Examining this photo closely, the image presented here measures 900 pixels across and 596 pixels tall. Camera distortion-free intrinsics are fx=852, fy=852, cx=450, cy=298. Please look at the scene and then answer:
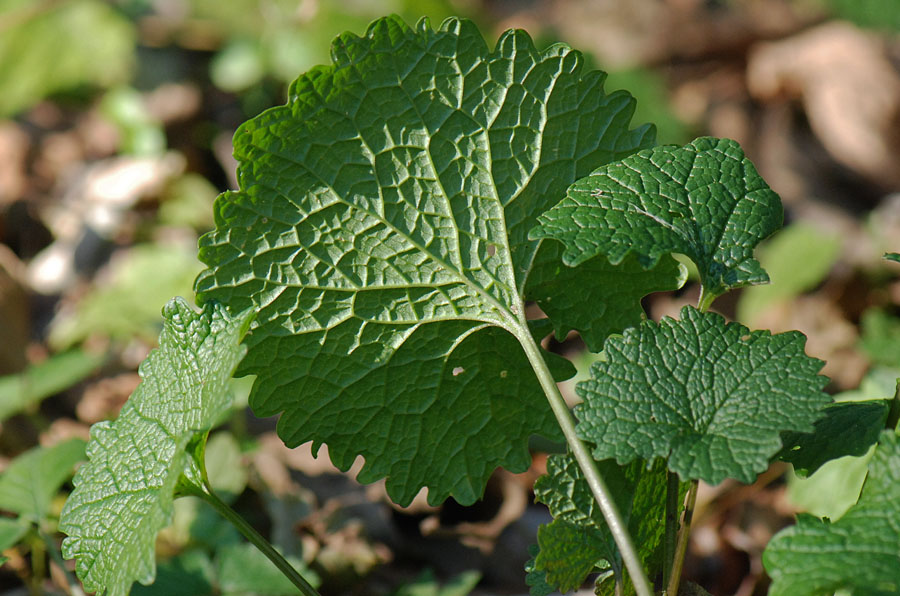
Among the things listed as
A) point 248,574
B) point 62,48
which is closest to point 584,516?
point 248,574

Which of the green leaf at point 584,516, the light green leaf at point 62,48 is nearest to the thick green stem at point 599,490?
the green leaf at point 584,516

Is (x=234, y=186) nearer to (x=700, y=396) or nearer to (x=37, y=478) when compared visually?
(x=37, y=478)

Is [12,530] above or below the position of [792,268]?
above

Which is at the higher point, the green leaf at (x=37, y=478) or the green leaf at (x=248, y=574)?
the green leaf at (x=37, y=478)

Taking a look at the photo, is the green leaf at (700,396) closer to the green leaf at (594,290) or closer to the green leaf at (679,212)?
the green leaf at (679,212)

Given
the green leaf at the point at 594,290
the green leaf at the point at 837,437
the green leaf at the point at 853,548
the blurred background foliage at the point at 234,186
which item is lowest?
the blurred background foliage at the point at 234,186

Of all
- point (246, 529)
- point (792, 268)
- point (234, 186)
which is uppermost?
point (246, 529)
